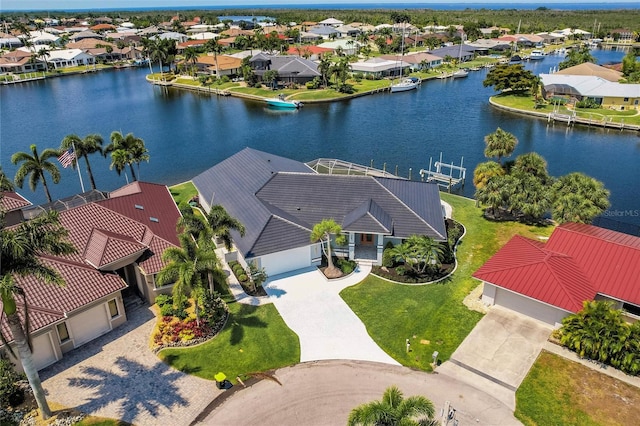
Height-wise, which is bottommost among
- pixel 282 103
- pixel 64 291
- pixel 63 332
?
pixel 63 332

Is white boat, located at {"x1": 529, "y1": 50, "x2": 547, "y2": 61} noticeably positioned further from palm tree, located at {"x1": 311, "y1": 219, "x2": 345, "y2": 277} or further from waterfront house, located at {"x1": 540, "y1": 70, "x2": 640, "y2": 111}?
palm tree, located at {"x1": 311, "y1": 219, "x2": 345, "y2": 277}

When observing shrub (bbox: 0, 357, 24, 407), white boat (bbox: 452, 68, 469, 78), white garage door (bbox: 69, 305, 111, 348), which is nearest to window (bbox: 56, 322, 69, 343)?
white garage door (bbox: 69, 305, 111, 348)

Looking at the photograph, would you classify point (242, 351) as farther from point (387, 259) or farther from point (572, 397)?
point (572, 397)

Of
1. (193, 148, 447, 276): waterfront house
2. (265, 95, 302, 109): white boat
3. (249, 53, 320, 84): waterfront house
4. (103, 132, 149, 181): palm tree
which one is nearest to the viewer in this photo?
(193, 148, 447, 276): waterfront house

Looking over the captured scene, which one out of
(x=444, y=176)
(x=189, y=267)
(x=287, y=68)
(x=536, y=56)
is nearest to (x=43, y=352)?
(x=189, y=267)

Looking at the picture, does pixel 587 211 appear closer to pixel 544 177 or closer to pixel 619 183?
pixel 544 177

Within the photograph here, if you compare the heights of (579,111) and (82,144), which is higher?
(82,144)

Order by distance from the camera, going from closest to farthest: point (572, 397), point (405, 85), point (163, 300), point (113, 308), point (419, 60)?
point (572, 397)
point (113, 308)
point (163, 300)
point (405, 85)
point (419, 60)
